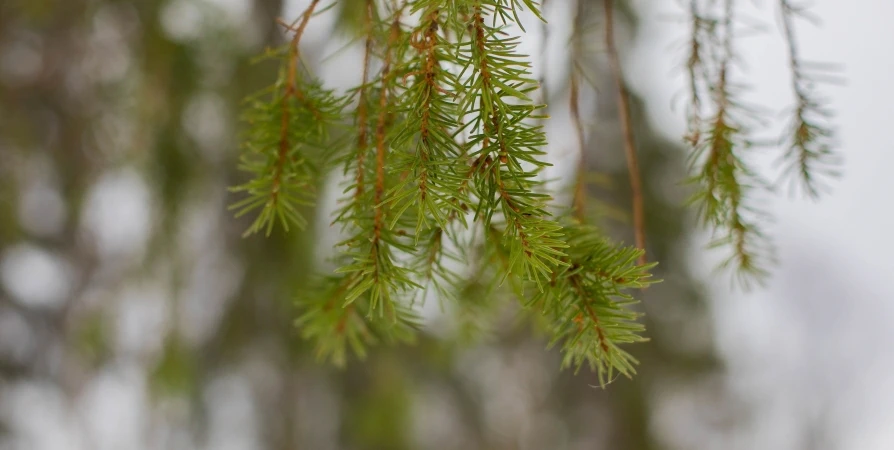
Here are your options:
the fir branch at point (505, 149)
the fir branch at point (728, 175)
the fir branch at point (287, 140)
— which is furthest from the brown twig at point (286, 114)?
the fir branch at point (728, 175)

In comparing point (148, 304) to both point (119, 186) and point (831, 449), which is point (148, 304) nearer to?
point (119, 186)

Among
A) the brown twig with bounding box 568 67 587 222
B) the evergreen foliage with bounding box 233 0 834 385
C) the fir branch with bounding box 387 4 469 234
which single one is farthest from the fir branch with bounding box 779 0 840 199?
the fir branch with bounding box 387 4 469 234

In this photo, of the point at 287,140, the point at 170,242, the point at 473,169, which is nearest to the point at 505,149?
the point at 473,169

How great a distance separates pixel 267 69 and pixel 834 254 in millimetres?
2279

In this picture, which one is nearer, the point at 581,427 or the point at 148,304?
the point at 148,304

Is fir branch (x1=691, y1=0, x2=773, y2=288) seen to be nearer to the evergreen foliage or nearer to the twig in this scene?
the evergreen foliage

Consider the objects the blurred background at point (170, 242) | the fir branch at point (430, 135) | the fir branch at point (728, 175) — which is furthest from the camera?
the blurred background at point (170, 242)

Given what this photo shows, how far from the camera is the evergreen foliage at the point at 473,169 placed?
9.2 inches

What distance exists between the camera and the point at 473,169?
0.24m

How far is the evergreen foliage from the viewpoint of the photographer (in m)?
0.23

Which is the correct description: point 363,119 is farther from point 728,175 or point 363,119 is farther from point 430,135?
point 728,175

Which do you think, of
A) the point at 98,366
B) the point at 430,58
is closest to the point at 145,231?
the point at 98,366

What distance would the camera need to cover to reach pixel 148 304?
1.30m

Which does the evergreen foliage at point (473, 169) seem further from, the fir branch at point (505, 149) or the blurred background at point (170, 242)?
the blurred background at point (170, 242)
